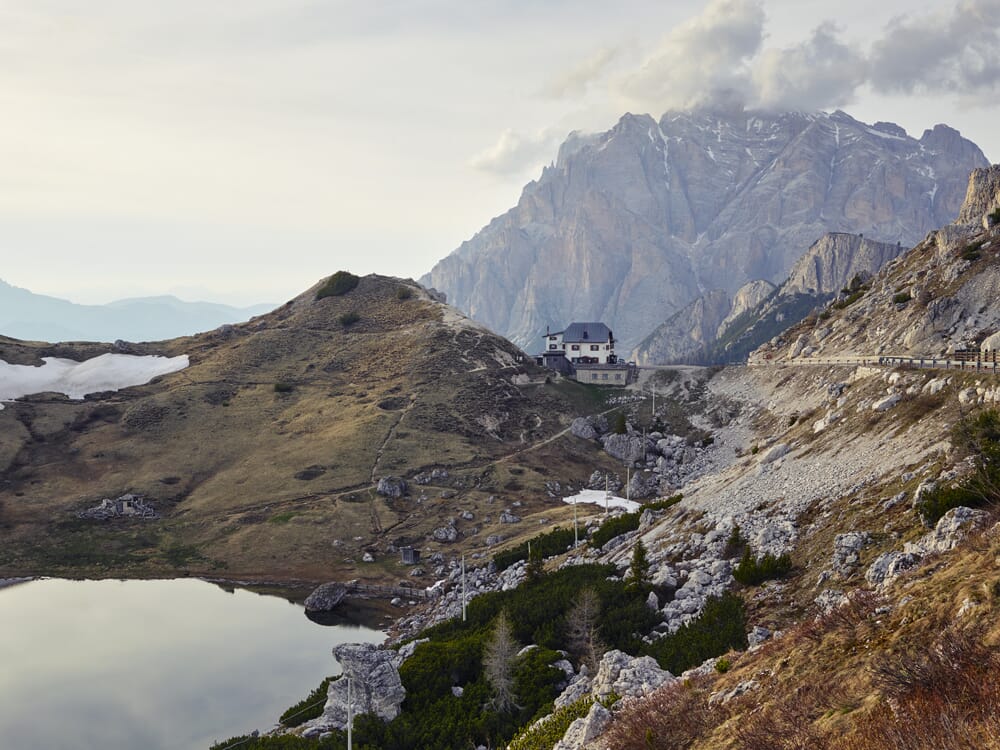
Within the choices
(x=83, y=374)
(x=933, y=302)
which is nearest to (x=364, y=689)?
(x=933, y=302)

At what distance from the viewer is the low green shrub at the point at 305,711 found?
37000mm

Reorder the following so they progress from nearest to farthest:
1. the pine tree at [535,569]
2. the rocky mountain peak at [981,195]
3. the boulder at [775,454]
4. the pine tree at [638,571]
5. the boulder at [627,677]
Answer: the boulder at [627,677]
the pine tree at [638,571]
the boulder at [775,454]
the pine tree at [535,569]
the rocky mountain peak at [981,195]

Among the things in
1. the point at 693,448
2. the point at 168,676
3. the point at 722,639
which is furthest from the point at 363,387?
the point at 722,639

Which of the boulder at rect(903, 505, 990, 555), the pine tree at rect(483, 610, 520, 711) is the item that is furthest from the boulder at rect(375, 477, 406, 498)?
the boulder at rect(903, 505, 990, 555)

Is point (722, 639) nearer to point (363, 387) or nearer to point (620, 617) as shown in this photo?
point (620, 617)

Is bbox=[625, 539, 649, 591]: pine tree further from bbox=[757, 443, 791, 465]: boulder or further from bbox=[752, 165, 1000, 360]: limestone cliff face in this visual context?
bbox=[752, 165, 1000, 360]: limestone cliff face

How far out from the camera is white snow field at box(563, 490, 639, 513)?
80438mm

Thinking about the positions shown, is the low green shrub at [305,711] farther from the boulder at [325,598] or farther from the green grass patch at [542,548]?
the green grass patch at [542,548]

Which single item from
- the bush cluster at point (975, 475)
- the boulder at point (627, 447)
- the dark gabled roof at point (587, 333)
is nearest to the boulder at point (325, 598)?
the bush cluster at point (975, 475)

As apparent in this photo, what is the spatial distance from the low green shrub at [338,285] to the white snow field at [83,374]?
4177cm

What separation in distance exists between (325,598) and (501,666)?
3634 cm

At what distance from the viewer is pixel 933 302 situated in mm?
78875

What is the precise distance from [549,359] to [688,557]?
127m

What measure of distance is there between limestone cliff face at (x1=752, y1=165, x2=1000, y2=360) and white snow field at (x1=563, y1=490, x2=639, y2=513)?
3677 centimetres
